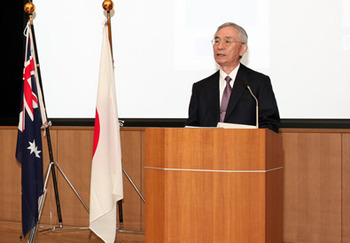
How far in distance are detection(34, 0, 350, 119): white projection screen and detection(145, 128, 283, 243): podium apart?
70.6 inches

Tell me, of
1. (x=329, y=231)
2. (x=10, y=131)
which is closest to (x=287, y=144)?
(x=329, y=231)

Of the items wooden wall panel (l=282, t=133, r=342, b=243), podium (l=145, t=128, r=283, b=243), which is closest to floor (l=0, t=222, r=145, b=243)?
wooden wall panel (l=282, t=133, r=342, b=243)

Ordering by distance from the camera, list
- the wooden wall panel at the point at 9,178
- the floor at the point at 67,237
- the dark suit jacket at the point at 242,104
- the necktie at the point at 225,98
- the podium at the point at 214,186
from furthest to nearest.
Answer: the wooden wall panel at the point at 9,178 → the floor at the point at 67,237 → the necktie at the point at 225,98 → the dark suit jacket at the point at 242,104 → the podium at the point at 214,186

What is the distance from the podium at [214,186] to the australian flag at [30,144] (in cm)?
203

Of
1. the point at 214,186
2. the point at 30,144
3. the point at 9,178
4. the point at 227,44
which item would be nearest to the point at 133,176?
the point at 30,144

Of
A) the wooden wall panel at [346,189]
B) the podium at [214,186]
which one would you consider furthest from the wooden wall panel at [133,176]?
the podium at [214,186]

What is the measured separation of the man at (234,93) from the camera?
349cm

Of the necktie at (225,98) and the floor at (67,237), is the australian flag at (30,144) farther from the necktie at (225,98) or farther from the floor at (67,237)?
the necktie at (225,98)

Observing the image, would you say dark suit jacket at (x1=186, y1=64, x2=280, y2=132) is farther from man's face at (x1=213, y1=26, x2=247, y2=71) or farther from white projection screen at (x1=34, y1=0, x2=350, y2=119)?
white projection screen at (x1=34, y1=0, x2=350, y2=119)

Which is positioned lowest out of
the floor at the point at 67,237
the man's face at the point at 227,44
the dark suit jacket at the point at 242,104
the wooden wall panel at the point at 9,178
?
the floor at the point at 67,237

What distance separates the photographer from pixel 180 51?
4703mm

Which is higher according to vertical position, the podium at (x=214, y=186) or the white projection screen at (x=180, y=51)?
the white projection screen at (x=180, y=51)

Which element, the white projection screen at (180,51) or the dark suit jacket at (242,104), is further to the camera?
the white projection screen at (180,51)

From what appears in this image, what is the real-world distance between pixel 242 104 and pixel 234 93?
0.10m
